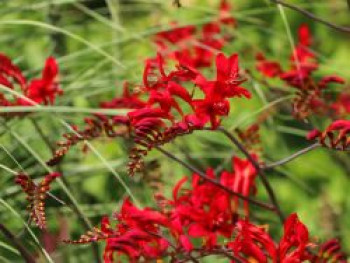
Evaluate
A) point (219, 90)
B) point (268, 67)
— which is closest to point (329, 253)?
point (219, 90)

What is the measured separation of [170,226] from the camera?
1059 mm

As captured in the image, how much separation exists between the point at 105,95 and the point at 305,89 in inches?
46.3

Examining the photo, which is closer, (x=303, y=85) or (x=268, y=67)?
(x=303, y=85)

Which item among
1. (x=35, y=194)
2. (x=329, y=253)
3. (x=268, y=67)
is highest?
(x=268, y=67)

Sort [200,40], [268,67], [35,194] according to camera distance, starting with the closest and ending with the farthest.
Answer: [35,194] < [268,67] < [200,40]

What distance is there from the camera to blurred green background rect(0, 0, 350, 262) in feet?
5.17

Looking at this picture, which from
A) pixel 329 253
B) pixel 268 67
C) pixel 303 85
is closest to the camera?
pixel 329 253

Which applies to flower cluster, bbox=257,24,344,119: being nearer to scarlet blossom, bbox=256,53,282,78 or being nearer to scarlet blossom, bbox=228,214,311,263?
scarlet blossom, bbox=256,53,282,78

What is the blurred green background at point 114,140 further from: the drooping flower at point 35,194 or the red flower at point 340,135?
the red flower at point 340,135

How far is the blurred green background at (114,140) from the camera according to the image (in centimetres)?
158

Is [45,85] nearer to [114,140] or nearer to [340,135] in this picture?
[114,140]

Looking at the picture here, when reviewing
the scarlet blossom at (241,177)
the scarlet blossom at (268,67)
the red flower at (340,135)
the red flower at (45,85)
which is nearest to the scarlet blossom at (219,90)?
the red flower at (340,135)

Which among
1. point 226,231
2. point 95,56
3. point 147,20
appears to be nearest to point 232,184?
point 226,231

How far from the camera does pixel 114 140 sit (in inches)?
58.9
